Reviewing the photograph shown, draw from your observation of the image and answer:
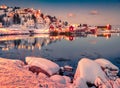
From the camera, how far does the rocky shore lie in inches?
388

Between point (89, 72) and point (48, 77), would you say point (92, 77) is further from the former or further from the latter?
point (48, 77)

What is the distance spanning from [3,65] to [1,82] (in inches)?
81.2

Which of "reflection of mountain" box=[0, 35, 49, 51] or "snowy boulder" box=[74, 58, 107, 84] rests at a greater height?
"snowy boulder" box=[74, 58, 107, 84]

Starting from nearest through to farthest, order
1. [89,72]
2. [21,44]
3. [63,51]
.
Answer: [89,72]
[63,51]
[21,44]

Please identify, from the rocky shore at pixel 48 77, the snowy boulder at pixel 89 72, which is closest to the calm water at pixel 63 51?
the rocky shore at pixel 48 77

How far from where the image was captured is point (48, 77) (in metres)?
13.4

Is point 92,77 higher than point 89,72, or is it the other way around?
point 89,72

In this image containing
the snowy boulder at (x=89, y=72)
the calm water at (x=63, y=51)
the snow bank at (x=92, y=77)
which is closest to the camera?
the snow bank at (x=92, y=77)

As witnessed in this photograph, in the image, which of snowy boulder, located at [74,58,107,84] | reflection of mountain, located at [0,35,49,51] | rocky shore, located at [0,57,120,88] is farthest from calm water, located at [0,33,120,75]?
snowy boulder, located at [74,58,107,84]

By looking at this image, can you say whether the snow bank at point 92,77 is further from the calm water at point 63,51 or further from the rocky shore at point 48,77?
the calm water at point 63,51

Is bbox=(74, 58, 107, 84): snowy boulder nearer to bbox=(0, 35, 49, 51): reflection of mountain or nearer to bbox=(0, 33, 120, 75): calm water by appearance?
bbox=(0, 33, 120, 75): calm water

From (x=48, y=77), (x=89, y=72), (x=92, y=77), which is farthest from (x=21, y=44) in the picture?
(x=92, y=77)

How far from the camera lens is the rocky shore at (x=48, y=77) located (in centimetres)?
985

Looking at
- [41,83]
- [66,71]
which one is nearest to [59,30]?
[66,71]
